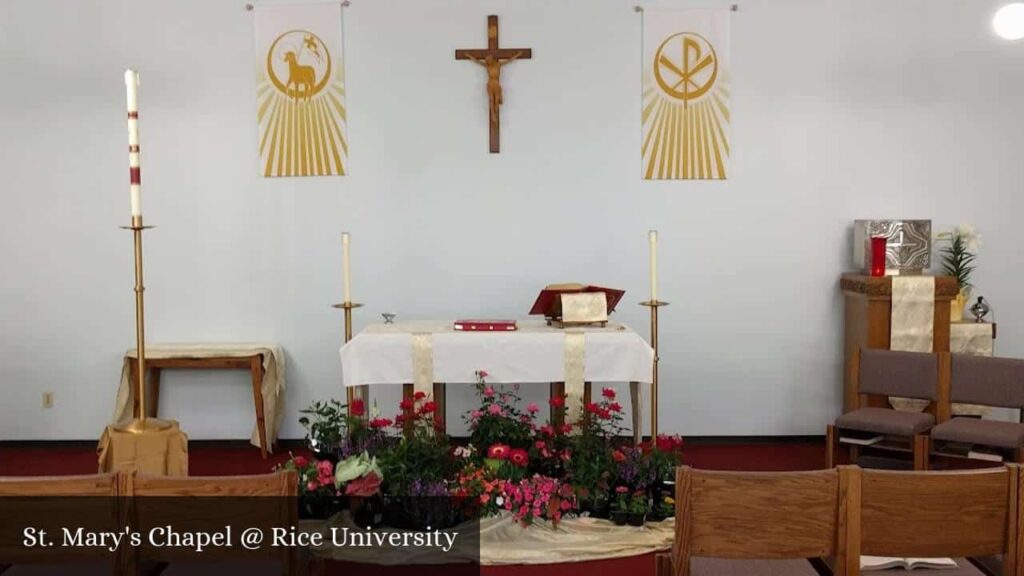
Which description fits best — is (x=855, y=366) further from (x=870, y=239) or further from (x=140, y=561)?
(x=140, y=561)

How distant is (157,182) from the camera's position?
18.7 ft

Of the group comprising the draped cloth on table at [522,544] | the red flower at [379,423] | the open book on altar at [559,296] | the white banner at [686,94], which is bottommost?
the draped cloth on table at [522,544]

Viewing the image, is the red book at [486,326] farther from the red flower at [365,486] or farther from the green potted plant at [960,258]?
the green potted plant at [960,258]

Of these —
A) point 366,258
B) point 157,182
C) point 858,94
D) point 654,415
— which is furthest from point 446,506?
point 858,94

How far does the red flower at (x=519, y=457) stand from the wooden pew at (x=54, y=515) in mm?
2050

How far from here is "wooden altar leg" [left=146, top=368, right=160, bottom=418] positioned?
5.71 m

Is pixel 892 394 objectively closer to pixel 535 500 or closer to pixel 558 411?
pixel 558 411

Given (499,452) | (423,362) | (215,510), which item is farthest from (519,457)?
(215,510)

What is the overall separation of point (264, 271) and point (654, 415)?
2520mm

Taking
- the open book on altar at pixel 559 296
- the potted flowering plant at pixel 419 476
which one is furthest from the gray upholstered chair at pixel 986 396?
the potted flowering plant at pixel 419 476

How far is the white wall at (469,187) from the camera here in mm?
5652

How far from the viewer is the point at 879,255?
5.40 m

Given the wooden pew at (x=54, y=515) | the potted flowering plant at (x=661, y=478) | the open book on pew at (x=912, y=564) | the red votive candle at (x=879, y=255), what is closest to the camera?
the wooden pew at (x=54, y=515)

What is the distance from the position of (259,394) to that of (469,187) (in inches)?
66.3
